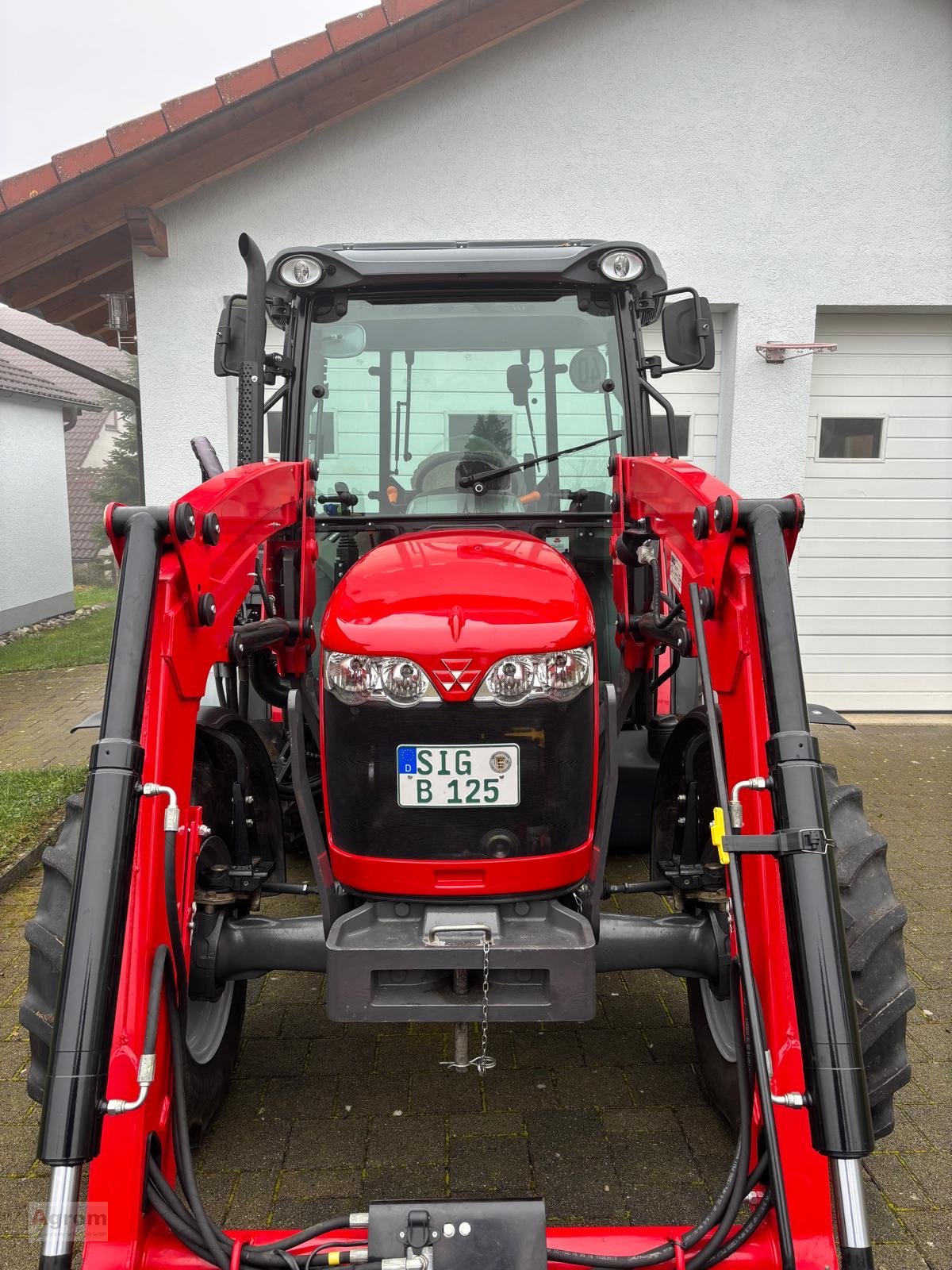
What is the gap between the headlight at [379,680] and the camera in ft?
6.64

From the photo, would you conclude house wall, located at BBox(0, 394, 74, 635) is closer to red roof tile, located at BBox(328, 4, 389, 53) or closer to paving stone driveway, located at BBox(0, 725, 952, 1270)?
red roof tile, located at BBox(328, 4, 389, 53)

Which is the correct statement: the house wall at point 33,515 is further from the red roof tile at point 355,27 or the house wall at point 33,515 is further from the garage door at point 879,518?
the garage door at point 879,518

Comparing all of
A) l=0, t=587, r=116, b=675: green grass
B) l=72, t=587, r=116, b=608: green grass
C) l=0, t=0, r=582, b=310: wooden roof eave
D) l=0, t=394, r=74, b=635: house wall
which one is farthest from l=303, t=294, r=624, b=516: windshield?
l=72, t=587, r=116, b=608: green grass

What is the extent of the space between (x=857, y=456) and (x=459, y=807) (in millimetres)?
5867

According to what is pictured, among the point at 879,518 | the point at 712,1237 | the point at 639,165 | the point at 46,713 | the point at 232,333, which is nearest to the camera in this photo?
the point at 712,1237

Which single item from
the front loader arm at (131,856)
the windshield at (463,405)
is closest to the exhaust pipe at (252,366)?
the windshield at (463,405)

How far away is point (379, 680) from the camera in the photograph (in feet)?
6.73

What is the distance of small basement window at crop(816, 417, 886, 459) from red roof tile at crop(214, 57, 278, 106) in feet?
13.9

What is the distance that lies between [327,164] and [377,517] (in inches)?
163

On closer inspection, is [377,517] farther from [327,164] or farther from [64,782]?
[327,164]

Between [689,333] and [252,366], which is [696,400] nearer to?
[689,333]

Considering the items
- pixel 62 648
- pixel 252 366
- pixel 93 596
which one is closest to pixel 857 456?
pixel 252 366

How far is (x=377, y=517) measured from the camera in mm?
3049

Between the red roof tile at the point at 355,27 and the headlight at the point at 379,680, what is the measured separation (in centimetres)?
504
